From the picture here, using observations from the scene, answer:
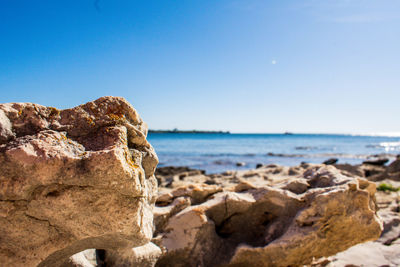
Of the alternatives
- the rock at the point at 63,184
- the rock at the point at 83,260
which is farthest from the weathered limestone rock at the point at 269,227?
the rock at the point at 63,184

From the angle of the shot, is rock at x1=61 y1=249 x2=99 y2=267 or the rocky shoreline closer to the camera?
the rocky shoreline

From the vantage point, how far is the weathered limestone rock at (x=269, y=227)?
3.41m

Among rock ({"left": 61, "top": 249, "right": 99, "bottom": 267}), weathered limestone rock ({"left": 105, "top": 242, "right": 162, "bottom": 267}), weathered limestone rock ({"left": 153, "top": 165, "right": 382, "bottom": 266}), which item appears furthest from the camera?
weathered limestone rock ({"left": 153, "top": 165, "right": 382, "bottom": 266})

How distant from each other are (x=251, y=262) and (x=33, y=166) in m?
2.81

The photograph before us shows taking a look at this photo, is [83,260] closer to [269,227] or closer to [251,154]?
[269,227]

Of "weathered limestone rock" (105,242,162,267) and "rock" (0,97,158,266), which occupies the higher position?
"rock" (0,97,158,266)

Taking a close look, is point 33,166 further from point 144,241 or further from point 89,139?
point 144,241

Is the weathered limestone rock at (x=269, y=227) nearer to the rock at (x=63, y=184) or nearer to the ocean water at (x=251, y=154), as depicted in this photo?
the rock at (x=63, y=184)

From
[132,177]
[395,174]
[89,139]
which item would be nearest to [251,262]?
[132,177]

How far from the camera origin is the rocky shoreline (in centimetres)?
176

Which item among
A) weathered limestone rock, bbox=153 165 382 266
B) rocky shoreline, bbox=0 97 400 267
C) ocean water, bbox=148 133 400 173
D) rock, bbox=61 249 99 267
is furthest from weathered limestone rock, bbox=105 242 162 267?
ocean water, bbox=148 133 400 173

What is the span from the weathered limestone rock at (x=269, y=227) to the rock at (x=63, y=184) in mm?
1521

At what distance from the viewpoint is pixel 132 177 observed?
1.83m

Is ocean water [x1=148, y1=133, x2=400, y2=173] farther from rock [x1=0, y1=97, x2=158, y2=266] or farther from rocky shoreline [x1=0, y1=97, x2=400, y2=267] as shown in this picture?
rock [x1=0, y1=97, x2=158, y2=266]
